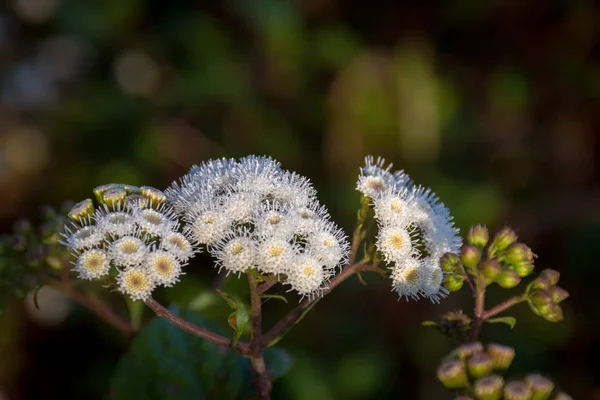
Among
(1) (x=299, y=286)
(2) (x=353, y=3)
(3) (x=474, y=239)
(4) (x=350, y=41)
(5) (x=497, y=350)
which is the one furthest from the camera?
(2) (x=353, y=3)

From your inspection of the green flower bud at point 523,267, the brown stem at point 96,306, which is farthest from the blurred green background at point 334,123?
the green flower bud at point 523,267

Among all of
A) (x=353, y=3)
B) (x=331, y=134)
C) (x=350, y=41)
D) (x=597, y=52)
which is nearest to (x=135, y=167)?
(x=331, y=134)

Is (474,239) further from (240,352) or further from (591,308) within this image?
(591,308)

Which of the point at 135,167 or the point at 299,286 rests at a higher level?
the point at 135,167

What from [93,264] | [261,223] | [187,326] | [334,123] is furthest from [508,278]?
[334,123]

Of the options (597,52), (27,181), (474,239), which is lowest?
(474,239)

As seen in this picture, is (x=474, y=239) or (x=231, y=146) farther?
(x=231, y=146)

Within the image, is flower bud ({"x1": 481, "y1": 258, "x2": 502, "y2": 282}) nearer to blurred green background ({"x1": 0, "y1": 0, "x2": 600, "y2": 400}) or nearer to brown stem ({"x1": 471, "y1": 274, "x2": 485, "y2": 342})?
brown stem ({"x1": 471, "y1": 274, "x2": 485, "y2": 342})
